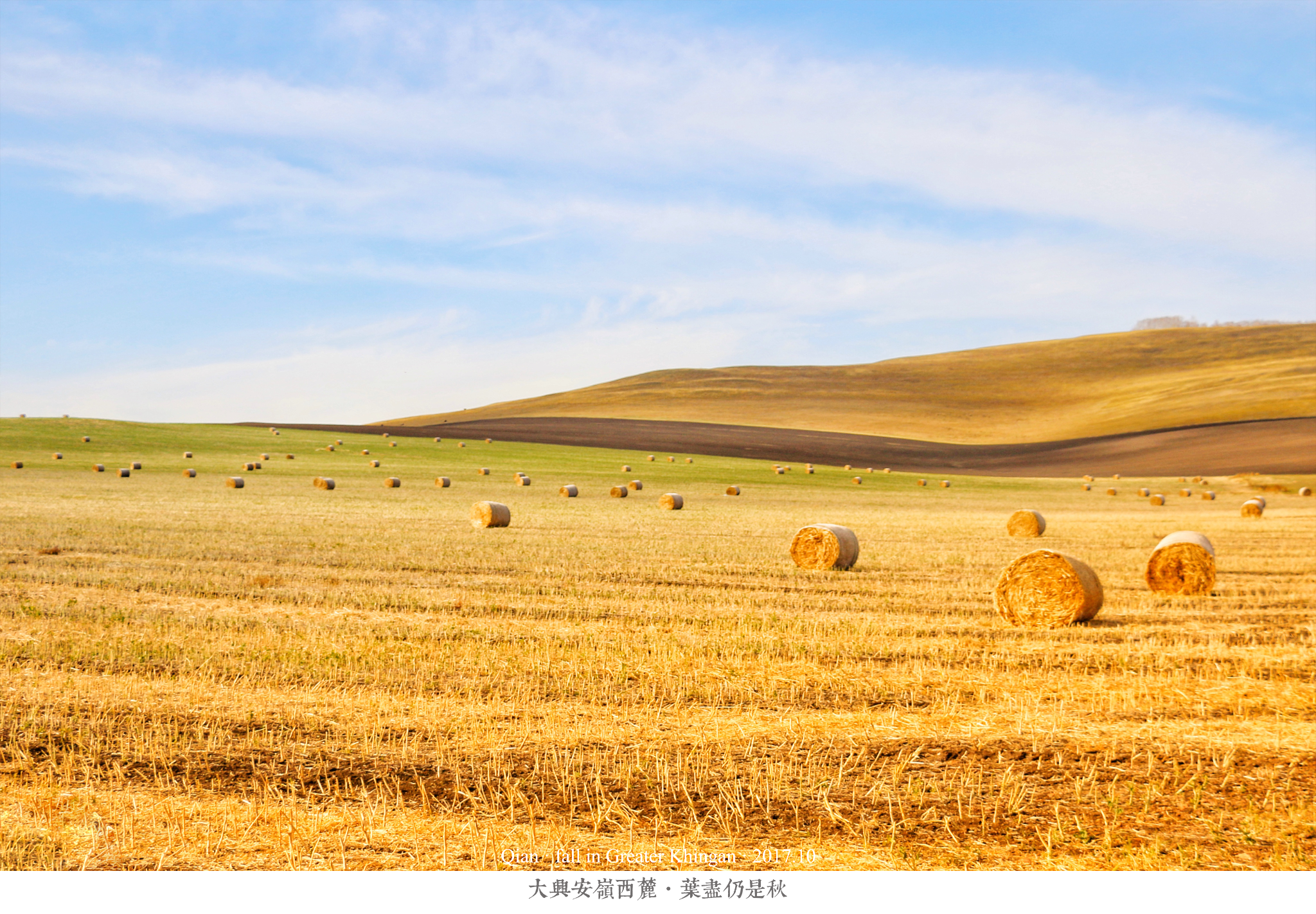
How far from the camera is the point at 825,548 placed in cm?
2109

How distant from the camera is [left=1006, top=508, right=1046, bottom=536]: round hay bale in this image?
1205 inches

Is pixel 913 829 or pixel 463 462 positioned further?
pixel 463 462

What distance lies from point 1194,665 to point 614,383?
140042 millimetres

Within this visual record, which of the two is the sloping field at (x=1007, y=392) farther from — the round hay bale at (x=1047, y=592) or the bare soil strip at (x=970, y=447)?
the round hay bale at (x=1047, y=592)

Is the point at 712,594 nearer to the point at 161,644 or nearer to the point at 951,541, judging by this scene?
the point at 161,644

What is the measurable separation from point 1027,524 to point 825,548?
12263 mm

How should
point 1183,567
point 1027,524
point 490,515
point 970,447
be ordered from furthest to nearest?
point 970,447
point 1027,524
point 490,515
point 1183,567

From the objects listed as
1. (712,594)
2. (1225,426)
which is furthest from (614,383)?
(712,594)

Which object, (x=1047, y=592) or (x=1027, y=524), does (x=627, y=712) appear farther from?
(x=1027, y=524)

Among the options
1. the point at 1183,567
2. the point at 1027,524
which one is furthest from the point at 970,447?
the point at 1183,567

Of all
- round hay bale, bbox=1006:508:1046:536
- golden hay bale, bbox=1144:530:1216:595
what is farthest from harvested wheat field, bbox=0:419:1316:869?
round hay bale, bbox=1006:508:1046:536

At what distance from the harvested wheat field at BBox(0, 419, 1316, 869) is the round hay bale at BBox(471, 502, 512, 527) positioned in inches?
245

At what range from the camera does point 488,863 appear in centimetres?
658

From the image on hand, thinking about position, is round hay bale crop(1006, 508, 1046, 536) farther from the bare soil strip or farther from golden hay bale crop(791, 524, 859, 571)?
the bare soil strip
